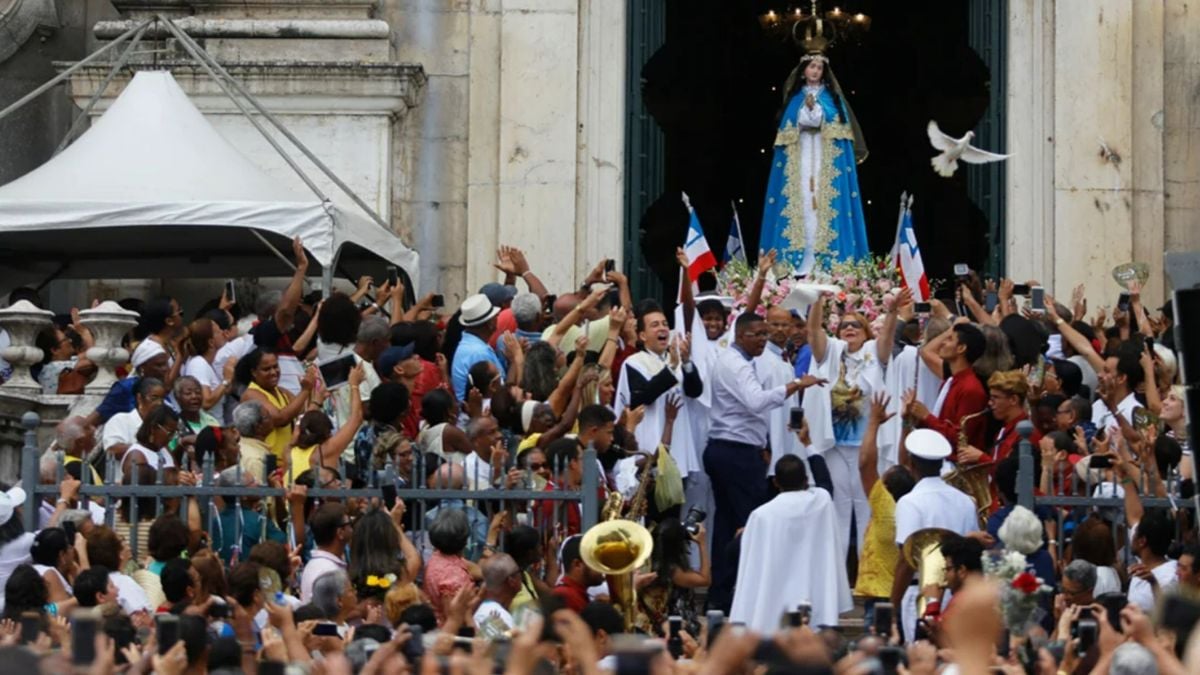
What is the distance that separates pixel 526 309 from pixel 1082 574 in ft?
17.9

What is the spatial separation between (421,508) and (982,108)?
15.2 metres

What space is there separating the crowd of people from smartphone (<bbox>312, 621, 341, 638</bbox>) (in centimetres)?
1

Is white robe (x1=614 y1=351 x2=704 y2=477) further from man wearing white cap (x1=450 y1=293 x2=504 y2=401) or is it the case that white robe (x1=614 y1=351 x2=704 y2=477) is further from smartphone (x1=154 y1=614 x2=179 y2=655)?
smartphone (x1=154 y1=614 x2=179 y2=655)

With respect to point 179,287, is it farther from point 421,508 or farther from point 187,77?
point 421,508

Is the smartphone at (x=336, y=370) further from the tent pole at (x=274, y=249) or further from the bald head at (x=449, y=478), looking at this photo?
the tent pole at (x=274, y=249)

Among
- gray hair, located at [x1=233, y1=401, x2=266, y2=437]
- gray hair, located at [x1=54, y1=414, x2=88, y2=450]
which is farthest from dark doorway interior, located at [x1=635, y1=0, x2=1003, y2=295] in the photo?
gray hair, located at [x1=54, y1=414, x2=88, y2=450]

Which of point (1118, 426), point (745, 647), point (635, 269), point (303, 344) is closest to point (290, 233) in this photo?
point (303, 344)

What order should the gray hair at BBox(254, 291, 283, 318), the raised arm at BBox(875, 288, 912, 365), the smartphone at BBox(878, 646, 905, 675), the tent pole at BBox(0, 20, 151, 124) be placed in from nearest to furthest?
the smartphone at BBox(878, 646, 905, 675)
the raised arm at BBox(875, 288, 912, 365)
the gray hair at BBox(254, 291, 283, 318)
the tent pole at BBox(0, 20, 151, 124)

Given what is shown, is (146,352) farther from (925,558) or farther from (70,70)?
(70,70)

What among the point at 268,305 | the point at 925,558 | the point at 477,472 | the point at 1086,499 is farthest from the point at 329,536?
the point at 268,305

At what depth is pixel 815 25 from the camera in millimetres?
23312

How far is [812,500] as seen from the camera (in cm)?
1359

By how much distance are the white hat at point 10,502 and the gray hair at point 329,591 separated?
4.86ft

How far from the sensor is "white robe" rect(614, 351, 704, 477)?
15.3 meters
